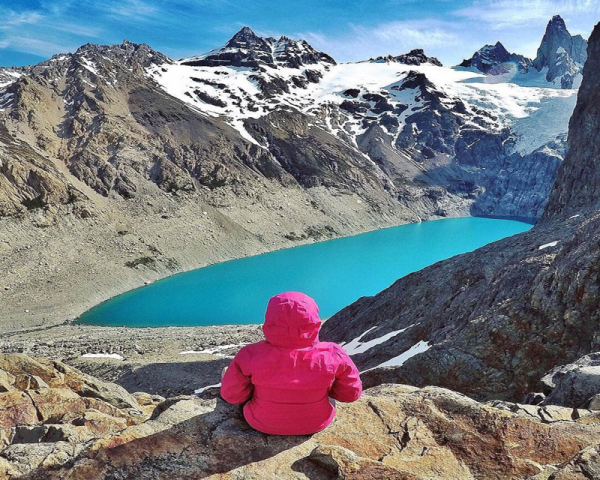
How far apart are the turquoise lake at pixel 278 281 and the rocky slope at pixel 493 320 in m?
28.3

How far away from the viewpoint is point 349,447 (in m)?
5.71

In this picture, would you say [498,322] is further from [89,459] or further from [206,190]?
[206,190]

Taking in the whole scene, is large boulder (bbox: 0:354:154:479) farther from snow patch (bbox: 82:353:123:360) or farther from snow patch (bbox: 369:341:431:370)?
snow patch (bbox: 82:353:123:360)

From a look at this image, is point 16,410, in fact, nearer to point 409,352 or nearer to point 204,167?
point 409,352

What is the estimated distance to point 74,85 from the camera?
372 feet

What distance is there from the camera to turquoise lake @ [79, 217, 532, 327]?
56.1m

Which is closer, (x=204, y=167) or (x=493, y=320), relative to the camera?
(x=493, y=320)

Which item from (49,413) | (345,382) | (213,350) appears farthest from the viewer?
(213,350)

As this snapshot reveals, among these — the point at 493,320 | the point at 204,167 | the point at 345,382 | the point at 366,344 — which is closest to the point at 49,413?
the point at 345,382

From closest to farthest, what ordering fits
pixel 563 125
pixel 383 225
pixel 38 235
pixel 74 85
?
1. pixel 38 235
2. pixel 74 85
3. pixel 383 225
4. pixel 563 125

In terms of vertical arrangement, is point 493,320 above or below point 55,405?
above

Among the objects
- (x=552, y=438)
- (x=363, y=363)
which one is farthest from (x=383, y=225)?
(x=552, y=438)

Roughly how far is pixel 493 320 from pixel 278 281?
5631 cm

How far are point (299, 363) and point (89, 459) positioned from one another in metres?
2.68
